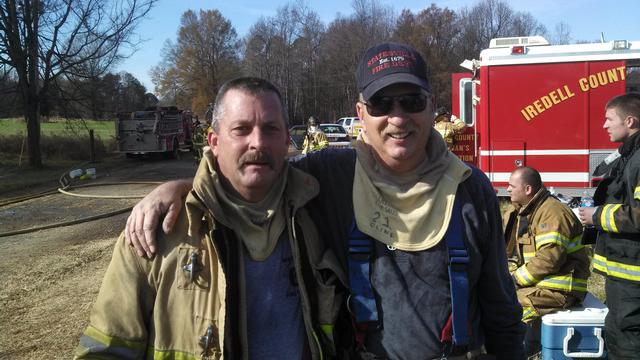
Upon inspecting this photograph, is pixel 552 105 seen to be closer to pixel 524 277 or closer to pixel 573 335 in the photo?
pixel 524 277

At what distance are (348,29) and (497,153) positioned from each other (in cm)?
4563

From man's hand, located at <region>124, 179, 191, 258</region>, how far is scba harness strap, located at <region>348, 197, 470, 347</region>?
624mm

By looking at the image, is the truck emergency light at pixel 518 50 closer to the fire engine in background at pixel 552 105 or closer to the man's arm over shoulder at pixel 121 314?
the fire engine in background at pixel 552 105

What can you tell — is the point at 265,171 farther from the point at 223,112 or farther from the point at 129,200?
the point at 129,200

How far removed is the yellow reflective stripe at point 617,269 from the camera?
3.01m

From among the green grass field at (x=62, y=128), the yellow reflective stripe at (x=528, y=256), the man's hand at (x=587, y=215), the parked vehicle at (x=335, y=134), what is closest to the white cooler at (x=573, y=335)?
the yellow reflective stripe at (x=528, y=256)

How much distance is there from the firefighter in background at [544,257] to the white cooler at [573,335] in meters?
0.18

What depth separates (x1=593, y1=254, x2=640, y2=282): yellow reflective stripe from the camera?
3.01m

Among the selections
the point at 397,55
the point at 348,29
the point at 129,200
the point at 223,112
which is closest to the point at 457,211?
the point at 397,55

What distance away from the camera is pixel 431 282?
1.66 meters

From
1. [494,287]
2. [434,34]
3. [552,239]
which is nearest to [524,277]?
[552,239]

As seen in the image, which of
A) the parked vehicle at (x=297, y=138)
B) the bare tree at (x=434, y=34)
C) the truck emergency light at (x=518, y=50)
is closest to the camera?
the truck emergency light at (x=518, y=50)

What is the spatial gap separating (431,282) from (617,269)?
2.13 m

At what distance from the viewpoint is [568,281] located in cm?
346
